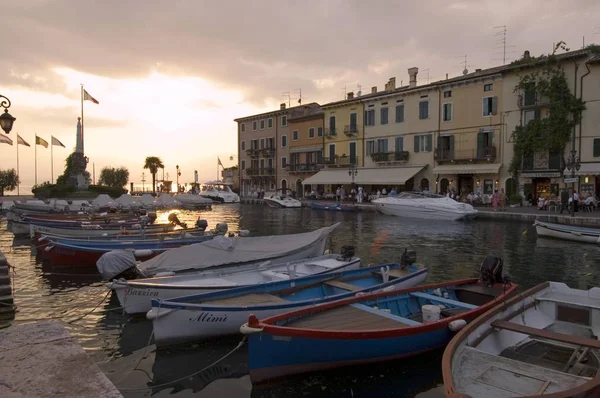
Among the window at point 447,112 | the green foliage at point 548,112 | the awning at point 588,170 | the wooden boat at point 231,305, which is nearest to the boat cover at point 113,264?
the wooden boat at point 231,305

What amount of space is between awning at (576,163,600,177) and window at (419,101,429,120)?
14.4 metres

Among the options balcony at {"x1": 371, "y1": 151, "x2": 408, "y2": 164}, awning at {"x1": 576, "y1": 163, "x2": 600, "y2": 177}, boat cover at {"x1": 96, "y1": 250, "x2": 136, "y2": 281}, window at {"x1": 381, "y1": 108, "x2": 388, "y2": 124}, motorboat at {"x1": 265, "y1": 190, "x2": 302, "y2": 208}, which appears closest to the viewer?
boat cover at {"x1": 96, "y1": 250, "x2": 136, "y2": 281}

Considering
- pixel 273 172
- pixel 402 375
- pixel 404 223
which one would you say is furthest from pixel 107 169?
pixel 402 375

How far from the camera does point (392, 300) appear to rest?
8.70 m

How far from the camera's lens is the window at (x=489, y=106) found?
3956 centimetres

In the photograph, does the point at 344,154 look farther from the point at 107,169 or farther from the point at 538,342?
the point at 107,169

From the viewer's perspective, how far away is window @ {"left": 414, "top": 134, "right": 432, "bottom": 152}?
147 feet

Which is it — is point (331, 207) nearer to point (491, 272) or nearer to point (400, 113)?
point (400, 113)

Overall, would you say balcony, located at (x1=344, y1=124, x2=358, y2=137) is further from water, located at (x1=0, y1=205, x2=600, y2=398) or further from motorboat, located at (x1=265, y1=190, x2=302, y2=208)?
water, located at (x1=0, y1=205, x2=600, y2=398)

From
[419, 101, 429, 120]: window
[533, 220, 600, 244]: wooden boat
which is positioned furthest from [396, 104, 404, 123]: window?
[533, 220, 600, 244]: wooden boat

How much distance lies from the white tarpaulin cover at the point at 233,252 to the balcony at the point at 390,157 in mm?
33391

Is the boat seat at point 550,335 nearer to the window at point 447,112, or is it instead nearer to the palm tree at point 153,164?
the window at point 447,112

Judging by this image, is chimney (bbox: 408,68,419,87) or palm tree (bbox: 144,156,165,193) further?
palm tree (bbox: 144,156,165,193)

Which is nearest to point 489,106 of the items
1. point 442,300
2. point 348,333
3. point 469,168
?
point 469,168
